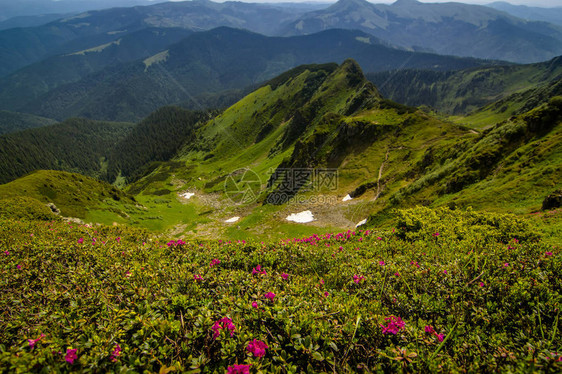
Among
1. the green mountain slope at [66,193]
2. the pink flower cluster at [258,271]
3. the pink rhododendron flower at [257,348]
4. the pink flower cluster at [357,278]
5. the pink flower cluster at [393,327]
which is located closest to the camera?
the pink rhododendron flower at [257,348]

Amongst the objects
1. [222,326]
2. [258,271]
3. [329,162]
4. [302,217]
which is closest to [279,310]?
[222,326]

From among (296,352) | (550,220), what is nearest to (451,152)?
(550,220)

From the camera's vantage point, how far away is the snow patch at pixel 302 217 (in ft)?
→ 150

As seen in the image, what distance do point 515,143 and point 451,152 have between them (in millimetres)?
9284

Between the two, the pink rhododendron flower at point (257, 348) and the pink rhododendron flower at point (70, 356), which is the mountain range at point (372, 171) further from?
the pink rhododendron flower at point (70, 356)

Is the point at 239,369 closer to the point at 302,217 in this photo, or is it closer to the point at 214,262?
the point at 214,262

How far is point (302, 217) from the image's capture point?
47000 mm

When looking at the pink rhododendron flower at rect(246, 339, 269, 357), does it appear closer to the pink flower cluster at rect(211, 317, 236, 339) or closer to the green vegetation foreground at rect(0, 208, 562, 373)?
the green vegetation foreground at rect(0, 208, 562, 373)

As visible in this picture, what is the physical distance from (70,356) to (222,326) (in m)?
2.90

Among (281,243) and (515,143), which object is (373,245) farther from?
(515,143)

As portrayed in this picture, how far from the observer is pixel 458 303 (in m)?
7.26

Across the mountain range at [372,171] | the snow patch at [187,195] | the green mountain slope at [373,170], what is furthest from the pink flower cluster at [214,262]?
the snow patch at [187,195]

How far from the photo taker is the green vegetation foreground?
17.1ft

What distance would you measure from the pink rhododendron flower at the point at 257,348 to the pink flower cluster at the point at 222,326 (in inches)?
23.6
